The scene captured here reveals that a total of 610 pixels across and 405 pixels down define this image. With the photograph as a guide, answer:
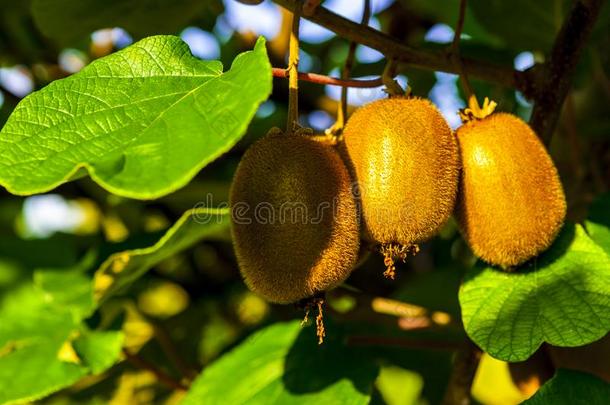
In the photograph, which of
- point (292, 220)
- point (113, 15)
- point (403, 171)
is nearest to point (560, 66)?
point (403, 171)

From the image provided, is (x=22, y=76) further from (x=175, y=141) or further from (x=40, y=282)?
(x=175, y=141)

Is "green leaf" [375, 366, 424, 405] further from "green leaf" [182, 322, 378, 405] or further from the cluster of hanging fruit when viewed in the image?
the cluster of hanging fruit

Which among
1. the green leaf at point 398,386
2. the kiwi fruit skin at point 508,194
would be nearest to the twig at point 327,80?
the kiwi fruit skin at point 508,194

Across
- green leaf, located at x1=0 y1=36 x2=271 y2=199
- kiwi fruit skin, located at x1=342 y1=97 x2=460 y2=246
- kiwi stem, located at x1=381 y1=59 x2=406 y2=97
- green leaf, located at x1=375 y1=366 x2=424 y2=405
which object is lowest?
green leaf, located at x1=375 y1=366 x2=424 y2=405

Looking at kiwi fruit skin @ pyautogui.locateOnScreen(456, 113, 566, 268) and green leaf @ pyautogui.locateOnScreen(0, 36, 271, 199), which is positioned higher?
green leaf @ pyautogui.locateOnScreen(0, 36, 271, 199)

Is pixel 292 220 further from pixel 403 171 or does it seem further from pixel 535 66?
pixel 535 66

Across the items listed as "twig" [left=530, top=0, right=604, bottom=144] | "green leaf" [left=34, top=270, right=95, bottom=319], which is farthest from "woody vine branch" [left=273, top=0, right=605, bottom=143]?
"green leaf" [left=34, top=270, right=95, bottom=319]

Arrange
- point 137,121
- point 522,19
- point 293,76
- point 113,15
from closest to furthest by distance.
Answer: point 137,121, point 293,76, point 113,15, point 522,19

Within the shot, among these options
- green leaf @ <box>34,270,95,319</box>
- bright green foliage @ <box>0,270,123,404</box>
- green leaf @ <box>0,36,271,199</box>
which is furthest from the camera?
green leaf @ <box>34,270,95,319</box>
